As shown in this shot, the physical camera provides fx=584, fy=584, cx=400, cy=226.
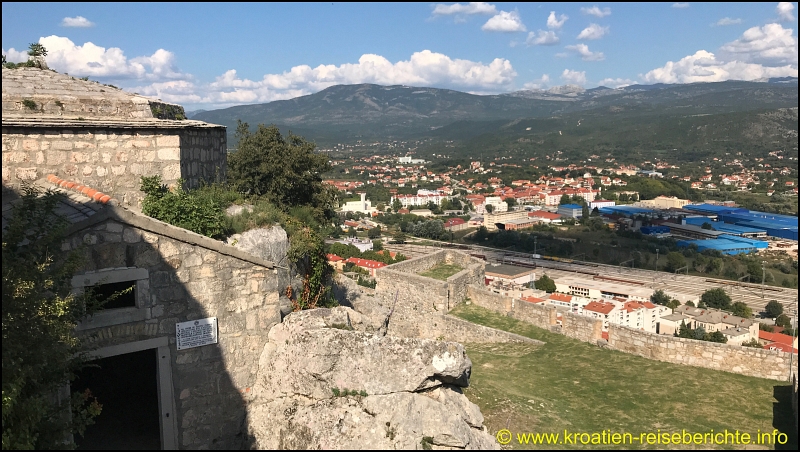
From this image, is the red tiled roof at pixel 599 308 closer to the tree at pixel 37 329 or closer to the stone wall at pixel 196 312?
the stone wall at pixel 196 312

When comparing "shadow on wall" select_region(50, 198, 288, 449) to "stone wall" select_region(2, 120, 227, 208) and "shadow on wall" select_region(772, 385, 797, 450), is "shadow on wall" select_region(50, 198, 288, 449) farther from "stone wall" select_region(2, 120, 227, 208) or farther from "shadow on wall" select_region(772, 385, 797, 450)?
"shadow on wall" select_region(772, 385, 797, 450)

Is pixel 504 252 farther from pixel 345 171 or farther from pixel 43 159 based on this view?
pixel 345 171

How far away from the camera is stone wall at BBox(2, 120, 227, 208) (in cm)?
852

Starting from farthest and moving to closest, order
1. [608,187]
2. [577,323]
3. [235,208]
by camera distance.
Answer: [608,187] → [577,323] → [235,208]

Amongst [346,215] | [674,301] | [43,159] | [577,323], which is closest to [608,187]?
[346,215]

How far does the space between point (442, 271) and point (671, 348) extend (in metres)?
8.51

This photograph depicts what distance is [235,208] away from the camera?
9203 mm

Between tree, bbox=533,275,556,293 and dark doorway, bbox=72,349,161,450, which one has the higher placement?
dark doorway, bbox=72,349,161,450

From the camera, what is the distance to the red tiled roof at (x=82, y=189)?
287 inches

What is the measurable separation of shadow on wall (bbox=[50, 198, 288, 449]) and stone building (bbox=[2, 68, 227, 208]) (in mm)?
2782

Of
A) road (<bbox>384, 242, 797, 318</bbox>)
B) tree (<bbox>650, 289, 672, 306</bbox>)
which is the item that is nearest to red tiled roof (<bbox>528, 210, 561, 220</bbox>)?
road (<bbox>384, 242, 797, 318</bbox>)

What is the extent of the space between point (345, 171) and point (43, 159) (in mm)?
165674

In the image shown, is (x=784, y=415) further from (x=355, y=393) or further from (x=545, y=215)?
(x=545, y=215)

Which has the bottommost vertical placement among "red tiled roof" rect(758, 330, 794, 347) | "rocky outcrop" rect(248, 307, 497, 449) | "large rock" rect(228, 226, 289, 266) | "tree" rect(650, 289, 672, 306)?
"tree" rect(650, 289, 672, 306)
